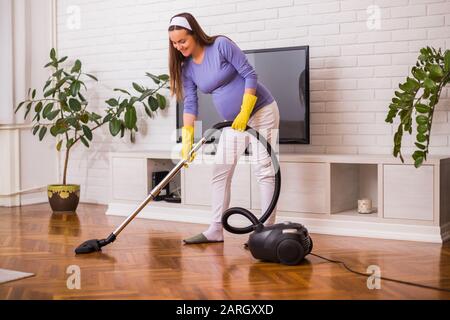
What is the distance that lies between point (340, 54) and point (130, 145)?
2.03 metres

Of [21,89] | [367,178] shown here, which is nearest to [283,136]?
[367,178]

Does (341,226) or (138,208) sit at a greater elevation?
(138,208)

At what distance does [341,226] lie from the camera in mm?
4086

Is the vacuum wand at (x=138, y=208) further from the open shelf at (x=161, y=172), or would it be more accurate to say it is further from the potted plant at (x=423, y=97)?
the open shelf at (x=161, y=172)

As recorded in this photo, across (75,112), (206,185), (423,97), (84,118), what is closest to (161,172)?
(206,185)

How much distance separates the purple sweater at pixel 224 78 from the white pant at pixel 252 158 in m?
0.08

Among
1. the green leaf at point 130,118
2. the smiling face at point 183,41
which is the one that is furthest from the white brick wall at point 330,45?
the smiling face at point 183,41

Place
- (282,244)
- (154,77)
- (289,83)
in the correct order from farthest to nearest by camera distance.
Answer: (154,77), (289,83), (282,244)

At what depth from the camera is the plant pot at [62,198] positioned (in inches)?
202

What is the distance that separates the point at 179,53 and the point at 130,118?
1.67 meters

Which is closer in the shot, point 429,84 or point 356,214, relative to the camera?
point 429,84

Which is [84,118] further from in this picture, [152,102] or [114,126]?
[152,102]

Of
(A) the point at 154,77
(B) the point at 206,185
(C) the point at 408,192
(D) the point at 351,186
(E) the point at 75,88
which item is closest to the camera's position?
(C) the point at 408,192
